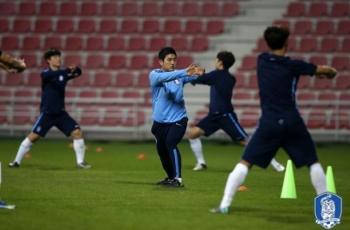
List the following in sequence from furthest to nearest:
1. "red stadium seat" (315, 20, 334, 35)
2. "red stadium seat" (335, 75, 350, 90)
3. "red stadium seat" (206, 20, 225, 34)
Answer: "red stadium seat" (206, 20, 225, 34) → "red stadium seat" (315, 20, 334, 35) → "red stadium seat" (335, 75, 350, 90)

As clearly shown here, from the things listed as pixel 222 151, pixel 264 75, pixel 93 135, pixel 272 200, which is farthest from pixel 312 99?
pixel 264 75

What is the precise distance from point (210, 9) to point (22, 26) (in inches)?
239

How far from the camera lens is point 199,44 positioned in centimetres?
2744

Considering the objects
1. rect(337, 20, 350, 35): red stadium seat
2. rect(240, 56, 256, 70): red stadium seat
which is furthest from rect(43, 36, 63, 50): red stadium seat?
rect(337, 20, 350, 35): red stadium seat

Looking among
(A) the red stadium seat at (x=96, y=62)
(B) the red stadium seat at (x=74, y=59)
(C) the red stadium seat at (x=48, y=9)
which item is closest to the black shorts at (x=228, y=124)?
(A) the red stadium seat at (x=96, y=62)

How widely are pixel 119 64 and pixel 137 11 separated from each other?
2608 millimetres

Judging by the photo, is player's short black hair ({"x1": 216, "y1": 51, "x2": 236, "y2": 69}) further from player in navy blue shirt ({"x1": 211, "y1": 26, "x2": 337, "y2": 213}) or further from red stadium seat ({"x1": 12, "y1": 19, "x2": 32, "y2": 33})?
red stadium seat ({"x1": 12, "y1": 19, "x2": 32, "y2": 33})

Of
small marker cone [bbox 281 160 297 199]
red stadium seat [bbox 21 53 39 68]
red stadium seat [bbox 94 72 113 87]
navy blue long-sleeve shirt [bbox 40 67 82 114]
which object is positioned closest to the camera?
small marker cone [bbox 281 160 297 199]

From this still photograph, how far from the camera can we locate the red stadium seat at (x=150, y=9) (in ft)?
94.6

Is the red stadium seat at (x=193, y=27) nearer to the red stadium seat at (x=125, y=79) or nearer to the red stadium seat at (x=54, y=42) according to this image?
the red stadium seat at (x=125, y=79)

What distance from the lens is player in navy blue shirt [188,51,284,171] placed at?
15.9 metres

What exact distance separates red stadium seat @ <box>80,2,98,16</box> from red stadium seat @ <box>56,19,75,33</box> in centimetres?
60

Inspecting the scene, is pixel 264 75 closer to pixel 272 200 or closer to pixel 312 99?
pixel 272 200

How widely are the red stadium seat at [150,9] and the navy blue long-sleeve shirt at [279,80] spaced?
19.2 m
